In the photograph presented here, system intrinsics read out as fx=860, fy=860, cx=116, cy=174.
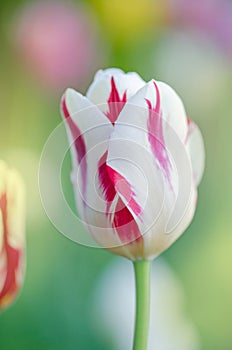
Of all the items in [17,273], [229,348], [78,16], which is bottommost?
[229,348]

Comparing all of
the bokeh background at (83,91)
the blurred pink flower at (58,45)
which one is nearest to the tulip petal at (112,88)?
the bokeh background at (83,91)

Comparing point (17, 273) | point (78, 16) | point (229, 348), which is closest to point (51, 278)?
point (229, 348)

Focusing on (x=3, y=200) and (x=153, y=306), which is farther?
(x=153, y=306)

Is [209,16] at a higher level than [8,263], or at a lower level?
higher

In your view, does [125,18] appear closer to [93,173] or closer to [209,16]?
[209,16]

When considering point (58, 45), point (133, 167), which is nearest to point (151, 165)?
point (133, 167)

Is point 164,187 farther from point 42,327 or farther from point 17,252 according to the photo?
point 42,327

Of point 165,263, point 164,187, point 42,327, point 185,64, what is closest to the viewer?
point 164,187

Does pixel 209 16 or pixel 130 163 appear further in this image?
pixel 209 16

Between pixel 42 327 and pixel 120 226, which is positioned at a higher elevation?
pixel 120 226
